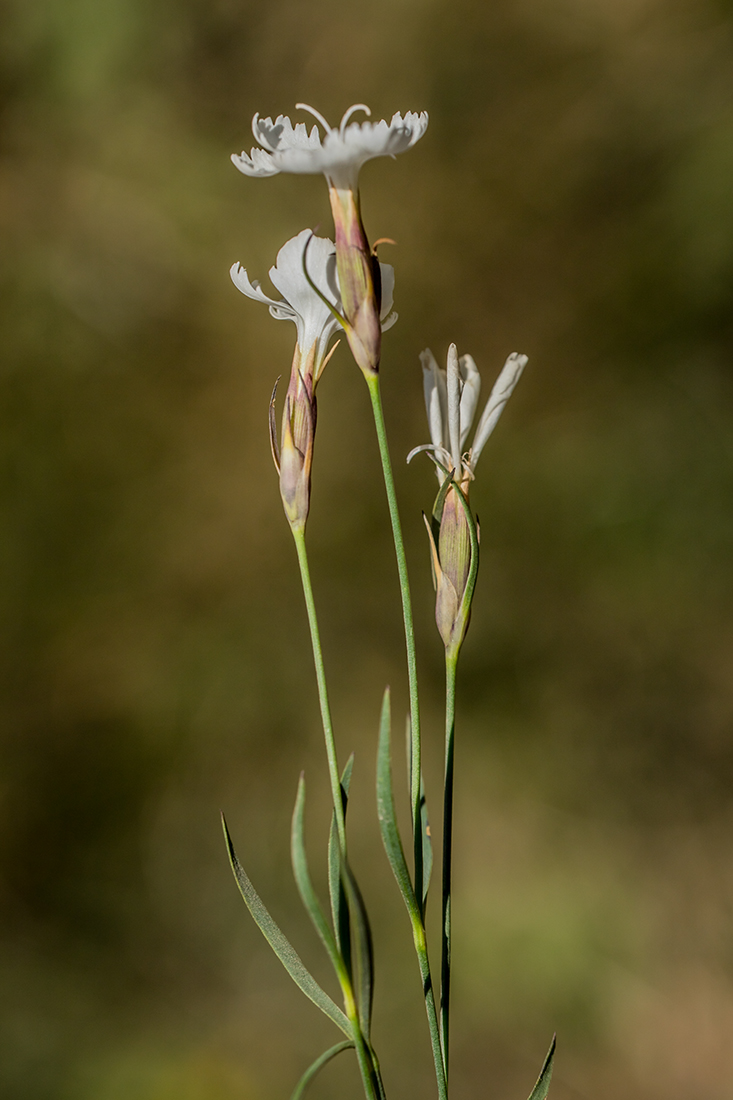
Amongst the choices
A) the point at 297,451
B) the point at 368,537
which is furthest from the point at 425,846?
the point at 368,537

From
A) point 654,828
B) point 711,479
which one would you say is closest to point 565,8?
point 711,479

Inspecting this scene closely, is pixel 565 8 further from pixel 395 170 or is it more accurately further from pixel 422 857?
pixel 422 857

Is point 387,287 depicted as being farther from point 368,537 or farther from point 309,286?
point 368,537

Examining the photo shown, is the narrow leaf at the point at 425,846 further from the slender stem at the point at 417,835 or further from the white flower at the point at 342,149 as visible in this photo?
Answer: the white flower at the point at 342,149

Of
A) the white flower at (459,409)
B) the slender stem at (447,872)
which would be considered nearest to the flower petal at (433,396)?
the white flower at (459,409)

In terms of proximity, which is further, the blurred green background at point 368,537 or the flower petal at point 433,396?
the blurred green background at point 368,537
